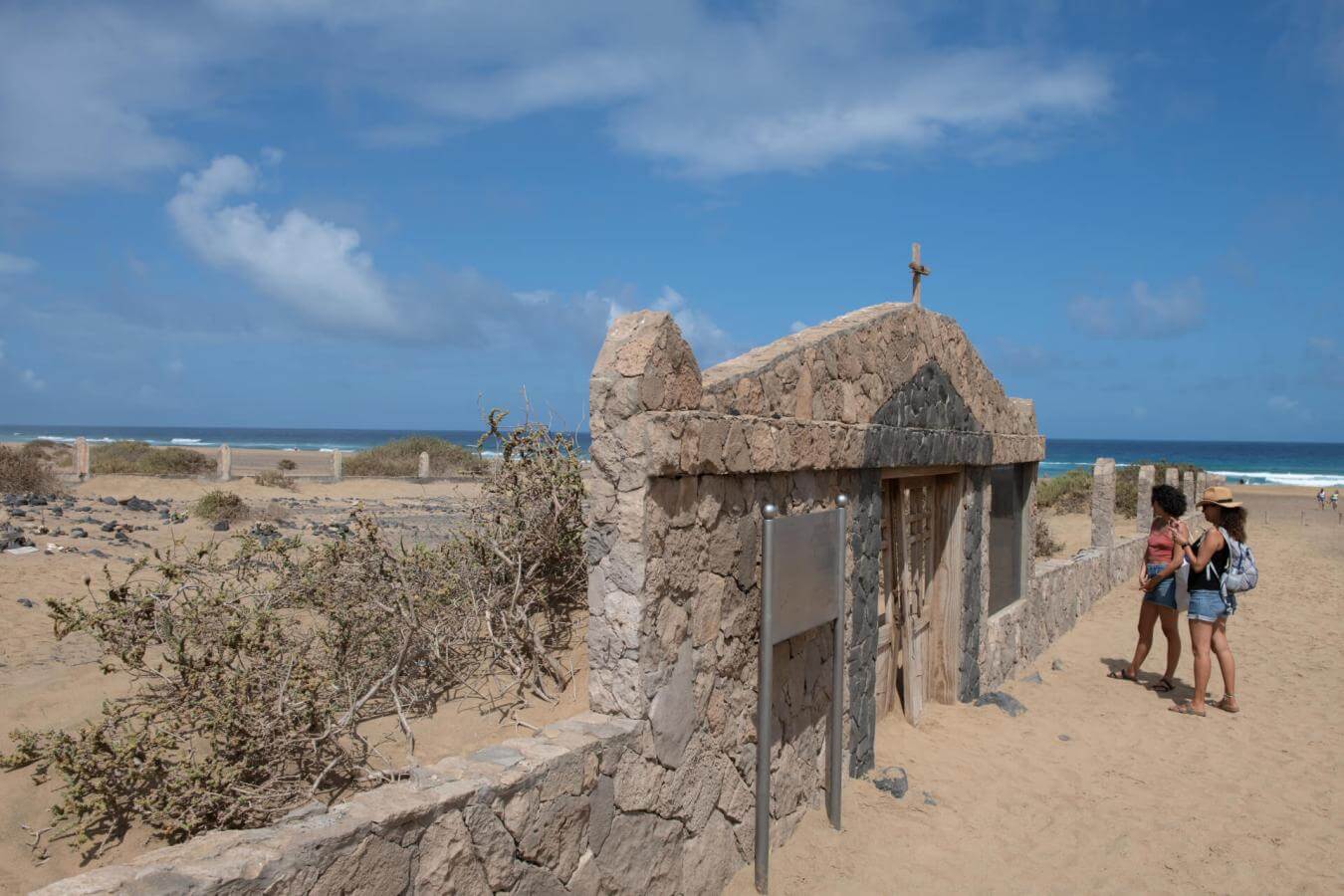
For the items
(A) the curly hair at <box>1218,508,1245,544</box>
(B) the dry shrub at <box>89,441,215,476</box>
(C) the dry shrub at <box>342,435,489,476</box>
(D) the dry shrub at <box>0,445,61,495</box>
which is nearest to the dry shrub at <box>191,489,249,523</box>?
(D) the dry shrub at <box>0,445,61,495</box>

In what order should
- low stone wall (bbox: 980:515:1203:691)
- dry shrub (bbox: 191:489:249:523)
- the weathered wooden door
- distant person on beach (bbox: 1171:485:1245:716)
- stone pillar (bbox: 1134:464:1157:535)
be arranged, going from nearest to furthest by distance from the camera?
the weathered wooden door
distant person on beach (bbox: 1171:485:1245:716)
low stone wall (bbox: 980:515:1203:691)
dry shrub (bbox: 191:489:249:523)
stone pillar (bbox: 1134:464:1157:535)

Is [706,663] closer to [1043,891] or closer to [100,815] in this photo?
[1043,891]

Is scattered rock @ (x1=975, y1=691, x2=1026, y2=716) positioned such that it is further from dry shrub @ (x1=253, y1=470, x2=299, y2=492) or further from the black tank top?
dry shrub @ (x1=253, y1=470, x2=299, y2=492)

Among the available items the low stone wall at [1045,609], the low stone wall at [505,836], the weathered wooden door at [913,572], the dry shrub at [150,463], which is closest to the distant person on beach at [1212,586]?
the low stone wall at [1045,609]

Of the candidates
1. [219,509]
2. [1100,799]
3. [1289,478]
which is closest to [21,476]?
[219,509]

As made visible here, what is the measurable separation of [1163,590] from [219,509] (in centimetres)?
1341

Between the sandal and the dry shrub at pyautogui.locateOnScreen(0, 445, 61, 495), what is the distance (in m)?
18.1

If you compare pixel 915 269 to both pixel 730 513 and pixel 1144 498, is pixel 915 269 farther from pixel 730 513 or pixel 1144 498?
pixel 1144 498

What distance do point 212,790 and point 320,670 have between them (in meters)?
1.05

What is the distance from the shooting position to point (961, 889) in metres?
4.38

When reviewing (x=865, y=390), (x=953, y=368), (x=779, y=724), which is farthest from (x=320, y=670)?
(x=953, y=368)

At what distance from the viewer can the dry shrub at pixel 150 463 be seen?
86.7 ft

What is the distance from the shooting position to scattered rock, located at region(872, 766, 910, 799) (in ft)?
17.4

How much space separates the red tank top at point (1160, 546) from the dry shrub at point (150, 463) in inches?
1002
